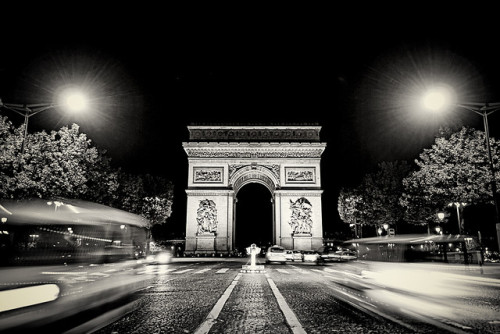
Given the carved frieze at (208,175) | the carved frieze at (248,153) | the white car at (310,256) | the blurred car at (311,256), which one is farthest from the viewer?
the carved frieze at (248,153)

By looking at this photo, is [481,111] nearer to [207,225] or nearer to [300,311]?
[300,311]

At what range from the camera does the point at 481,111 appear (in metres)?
17.2

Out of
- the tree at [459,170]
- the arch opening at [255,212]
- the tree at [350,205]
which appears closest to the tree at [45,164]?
the tree at [459,170]

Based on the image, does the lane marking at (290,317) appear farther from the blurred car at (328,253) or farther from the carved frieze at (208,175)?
the carved frieze at (208,175)

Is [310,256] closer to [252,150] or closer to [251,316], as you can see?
[252,150]

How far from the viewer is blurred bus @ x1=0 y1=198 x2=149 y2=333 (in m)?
5.78

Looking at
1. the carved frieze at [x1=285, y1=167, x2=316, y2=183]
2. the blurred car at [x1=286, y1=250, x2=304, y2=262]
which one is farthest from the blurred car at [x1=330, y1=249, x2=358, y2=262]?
the carved frieze at [x1=285, y1=167, x2=316, y2=183]

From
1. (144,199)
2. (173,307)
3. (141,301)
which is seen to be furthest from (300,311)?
(144,199)

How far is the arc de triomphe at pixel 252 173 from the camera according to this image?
3988 centimetres

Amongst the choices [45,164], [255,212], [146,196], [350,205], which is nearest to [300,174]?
[350,205]

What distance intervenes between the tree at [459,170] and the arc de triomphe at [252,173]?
13.6 metres

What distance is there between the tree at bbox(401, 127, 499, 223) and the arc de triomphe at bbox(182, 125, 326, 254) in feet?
44.6

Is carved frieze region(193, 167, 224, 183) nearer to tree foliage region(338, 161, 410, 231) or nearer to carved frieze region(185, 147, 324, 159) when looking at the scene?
carved frieze region(185, 147, 324, 159)

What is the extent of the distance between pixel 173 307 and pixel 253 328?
2.43m
